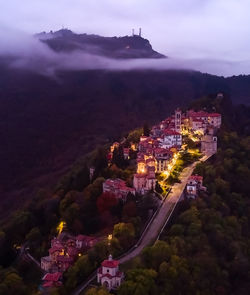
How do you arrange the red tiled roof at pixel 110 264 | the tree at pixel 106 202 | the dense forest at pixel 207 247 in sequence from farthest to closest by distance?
1. the tree at pixel 106 202
2. the dense forest at pixel 207 247
3. the red tiled roof at pixel 110 264

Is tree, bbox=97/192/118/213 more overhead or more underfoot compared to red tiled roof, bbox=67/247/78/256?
more overhead

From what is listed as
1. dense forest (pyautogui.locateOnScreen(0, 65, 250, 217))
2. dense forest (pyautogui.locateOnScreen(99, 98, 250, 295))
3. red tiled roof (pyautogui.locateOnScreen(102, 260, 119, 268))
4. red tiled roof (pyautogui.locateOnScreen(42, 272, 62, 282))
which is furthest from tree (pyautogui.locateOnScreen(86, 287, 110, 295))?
dense forest (pyautogui.locateOnScreen(0, 65, 250, 217))

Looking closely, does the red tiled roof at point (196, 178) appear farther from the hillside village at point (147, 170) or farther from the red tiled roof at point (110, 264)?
the red tiled roof at point (110, 264)

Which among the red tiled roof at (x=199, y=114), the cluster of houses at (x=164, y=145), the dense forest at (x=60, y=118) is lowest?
the dense forest at (x=60, y=118)

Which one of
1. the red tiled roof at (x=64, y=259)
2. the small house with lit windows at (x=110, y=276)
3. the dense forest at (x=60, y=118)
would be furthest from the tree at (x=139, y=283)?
the dense forest at (x=60, y=118)

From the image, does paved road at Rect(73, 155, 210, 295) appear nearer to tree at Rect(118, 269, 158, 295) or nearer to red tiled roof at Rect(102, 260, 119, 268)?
red tiled roof at Rect(102, 260, 119, 268)

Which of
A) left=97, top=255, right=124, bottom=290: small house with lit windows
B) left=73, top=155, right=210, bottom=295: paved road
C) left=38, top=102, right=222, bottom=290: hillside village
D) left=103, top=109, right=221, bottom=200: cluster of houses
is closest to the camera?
left=97, top=255, right=124, bottom=290: small house with lit windows

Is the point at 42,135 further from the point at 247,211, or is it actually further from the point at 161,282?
the point at 161,282

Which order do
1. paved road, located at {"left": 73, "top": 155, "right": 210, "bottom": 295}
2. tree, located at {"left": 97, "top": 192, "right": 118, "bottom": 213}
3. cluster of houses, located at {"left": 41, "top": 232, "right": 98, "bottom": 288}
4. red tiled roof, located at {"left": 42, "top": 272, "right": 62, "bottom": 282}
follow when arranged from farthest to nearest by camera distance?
tree, located at {"left": 97, "top": 192, "right": 118, "bottom": 213} → cluster of houses, located at {"left": 41, "top": 232, "right": 98, "bottom": 288} → paved road, located at {"left": 73, "top": 155, "right": 210, "bottom": 295} → red tiled roof, located at {"left": 42, "top": 272, "right": 62, "bottom": 282}
